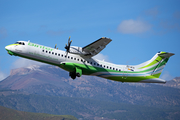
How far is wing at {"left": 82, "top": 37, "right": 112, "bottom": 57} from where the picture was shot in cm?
3974

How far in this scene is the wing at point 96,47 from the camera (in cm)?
3974

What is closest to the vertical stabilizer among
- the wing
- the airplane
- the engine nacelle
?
the airplane

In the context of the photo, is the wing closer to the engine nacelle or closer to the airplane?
the airplane

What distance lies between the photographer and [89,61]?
45219mm

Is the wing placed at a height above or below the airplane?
above

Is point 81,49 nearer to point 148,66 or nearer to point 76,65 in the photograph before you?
point 76,65

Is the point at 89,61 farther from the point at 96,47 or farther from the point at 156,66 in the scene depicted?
the point at 156,66

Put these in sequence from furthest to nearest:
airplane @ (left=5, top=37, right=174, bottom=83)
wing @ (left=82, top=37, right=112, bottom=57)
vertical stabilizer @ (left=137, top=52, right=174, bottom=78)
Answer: vertical stabilizer @ (left=137, top=52, right=174, bottom=78) < airplane @ (left=5, top=37, right=174, bottom=83) < wing @ (left=82, top=37, right=112, bottom=57)

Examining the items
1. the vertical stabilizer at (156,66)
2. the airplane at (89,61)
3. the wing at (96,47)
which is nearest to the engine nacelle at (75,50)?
the airplane at (89,61)

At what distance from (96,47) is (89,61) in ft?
13.9

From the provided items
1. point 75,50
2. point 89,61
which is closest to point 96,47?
point 75,50

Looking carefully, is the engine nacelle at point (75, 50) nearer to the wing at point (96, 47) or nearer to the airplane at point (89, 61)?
the airplane at point (89, 61)

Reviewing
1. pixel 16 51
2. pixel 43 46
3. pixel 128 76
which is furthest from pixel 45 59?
pixel 128 76

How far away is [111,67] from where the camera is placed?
46.8 metres
